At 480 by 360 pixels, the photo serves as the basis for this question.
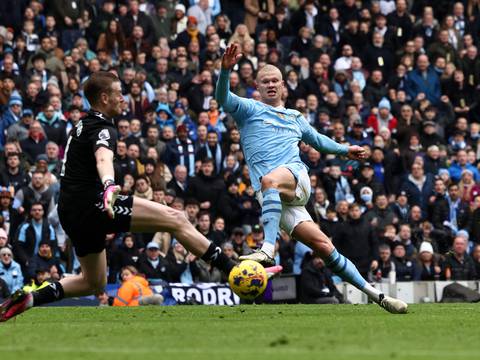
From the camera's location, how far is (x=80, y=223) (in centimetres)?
1156

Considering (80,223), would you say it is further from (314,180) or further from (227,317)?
(314,180)

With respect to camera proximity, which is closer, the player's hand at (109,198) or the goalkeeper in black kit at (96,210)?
the player's hand at (109,198)

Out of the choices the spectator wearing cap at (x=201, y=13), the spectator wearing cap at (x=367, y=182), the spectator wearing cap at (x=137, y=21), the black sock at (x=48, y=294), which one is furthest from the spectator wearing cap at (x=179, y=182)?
the black sock at (x=48, y=294)

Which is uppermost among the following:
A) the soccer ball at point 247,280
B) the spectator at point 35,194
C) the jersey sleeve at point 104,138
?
the spectator at point 35,194

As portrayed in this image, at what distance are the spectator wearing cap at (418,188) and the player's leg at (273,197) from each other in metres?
12.4

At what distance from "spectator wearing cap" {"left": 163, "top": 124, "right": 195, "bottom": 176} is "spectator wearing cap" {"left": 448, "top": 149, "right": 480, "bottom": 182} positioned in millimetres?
5807

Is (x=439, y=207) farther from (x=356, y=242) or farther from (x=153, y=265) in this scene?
(x=153, y=265)

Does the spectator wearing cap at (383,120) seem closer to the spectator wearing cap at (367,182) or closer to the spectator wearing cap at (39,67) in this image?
the spectator wearing cap at (367,182)

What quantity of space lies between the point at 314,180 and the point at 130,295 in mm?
5613

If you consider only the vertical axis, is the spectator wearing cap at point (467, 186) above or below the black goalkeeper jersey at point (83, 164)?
above

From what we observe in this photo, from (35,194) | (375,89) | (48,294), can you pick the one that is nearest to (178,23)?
(375,89)

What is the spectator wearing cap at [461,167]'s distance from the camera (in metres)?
26.2

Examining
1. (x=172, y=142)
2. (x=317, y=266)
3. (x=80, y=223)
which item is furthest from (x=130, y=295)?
(x=80, y=223)

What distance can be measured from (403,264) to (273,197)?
34.8 ft
